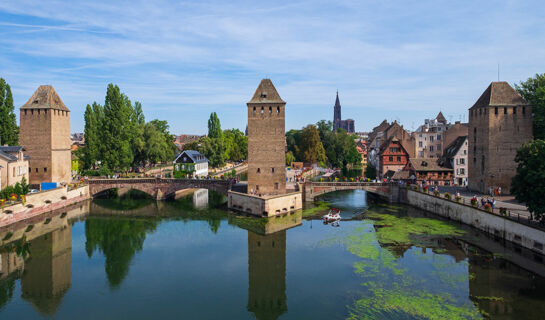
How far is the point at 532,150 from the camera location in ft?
89.3

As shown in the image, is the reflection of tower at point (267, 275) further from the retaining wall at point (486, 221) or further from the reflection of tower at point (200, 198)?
the reflection of tower at point (200, 198)

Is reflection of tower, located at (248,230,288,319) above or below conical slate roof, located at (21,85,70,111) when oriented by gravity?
below

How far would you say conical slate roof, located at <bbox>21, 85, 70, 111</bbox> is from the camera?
1928 inches

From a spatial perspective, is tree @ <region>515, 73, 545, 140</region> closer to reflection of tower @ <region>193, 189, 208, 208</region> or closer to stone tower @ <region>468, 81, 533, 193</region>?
stone tower @ <region>468, 81, 533, 193</region>

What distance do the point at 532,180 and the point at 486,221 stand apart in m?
7.49

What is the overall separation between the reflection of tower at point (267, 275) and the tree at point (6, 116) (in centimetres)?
3702

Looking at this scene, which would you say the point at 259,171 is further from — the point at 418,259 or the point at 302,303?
the point at 302,303

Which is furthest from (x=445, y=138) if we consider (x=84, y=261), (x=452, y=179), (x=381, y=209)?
(x=84, y=261)

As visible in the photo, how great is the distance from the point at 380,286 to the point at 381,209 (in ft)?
81.1

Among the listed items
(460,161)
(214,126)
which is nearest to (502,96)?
(460,161)

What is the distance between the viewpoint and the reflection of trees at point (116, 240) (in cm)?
2666

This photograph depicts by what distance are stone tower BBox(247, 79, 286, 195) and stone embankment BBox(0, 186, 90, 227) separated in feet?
71.4

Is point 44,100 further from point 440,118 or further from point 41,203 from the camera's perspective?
point 440,118

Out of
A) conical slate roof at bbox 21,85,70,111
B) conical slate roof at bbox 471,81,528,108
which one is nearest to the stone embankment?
conical slate roof at bbox 21,85,70,111
